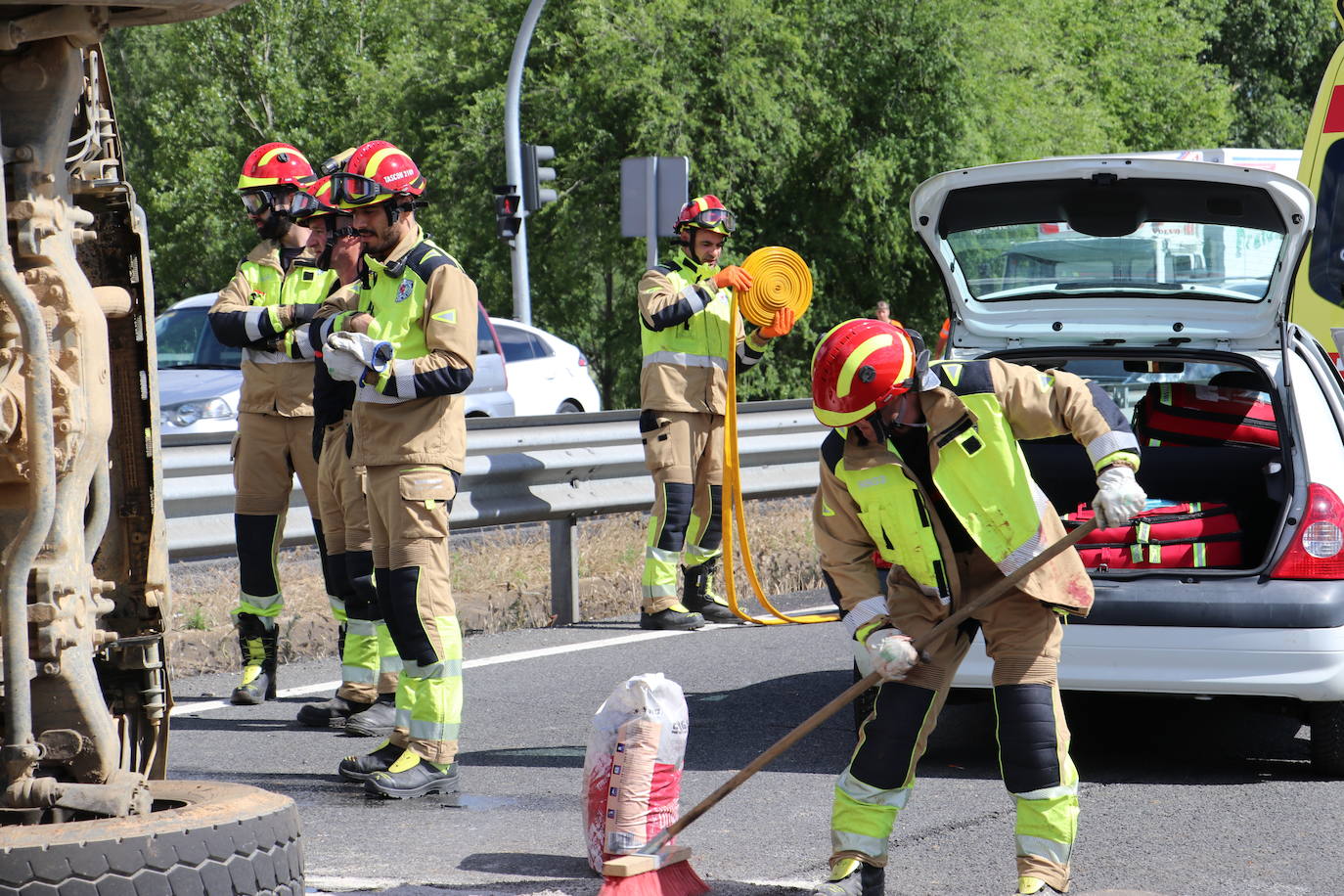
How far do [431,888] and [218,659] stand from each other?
3.72m

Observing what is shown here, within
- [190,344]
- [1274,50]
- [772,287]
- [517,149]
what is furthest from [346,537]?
[1274,50]

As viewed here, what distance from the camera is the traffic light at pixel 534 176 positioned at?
2047cm

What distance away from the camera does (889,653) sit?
4.27 m

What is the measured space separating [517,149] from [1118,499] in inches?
679

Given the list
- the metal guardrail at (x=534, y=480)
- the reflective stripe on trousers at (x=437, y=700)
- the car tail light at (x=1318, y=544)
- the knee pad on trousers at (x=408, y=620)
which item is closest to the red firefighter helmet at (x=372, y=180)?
the knee pad on trousers at (x=408, y=620)

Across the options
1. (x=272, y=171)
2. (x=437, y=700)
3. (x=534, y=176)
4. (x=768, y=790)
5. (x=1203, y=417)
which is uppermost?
(x=534, y=176)

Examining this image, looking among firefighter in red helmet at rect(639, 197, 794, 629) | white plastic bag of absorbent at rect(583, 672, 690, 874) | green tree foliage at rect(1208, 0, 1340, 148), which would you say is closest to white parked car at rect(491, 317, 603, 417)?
firefighter in red helmet at rect(639, 197, 794, 629)

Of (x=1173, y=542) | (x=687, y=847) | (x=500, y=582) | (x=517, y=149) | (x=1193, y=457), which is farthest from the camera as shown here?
(x=517, y=149)

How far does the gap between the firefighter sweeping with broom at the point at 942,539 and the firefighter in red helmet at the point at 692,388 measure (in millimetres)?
4654

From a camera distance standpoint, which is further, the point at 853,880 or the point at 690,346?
the point at 690,346

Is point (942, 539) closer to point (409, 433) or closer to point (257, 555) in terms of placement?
point (409, 433)

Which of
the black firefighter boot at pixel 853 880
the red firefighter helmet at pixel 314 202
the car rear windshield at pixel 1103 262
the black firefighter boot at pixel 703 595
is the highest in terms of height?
the red firefighter helmet at pixel 314 202

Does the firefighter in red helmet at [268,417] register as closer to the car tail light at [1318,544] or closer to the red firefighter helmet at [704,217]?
the red firefighter helmet at [704,217]

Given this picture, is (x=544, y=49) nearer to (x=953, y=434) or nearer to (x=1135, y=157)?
(x=1135, y=157)
